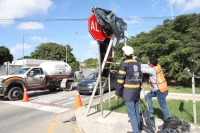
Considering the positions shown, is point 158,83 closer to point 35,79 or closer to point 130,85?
point 130,85

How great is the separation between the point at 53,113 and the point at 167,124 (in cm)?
483

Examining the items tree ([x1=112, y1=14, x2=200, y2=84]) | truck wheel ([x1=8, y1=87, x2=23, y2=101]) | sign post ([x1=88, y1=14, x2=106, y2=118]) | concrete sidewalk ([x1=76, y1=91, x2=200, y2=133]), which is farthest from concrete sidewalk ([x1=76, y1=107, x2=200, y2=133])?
tree ([x1=112, y1=14, x2=200, y2=84])

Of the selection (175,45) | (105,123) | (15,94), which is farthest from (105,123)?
(175,45)

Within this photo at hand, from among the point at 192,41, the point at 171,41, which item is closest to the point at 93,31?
the point at 171,41

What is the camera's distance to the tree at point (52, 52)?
53312 mm

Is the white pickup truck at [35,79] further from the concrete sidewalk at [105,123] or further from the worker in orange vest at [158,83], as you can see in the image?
the worker in orange vest at [158,83]

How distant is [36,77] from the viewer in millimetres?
12695

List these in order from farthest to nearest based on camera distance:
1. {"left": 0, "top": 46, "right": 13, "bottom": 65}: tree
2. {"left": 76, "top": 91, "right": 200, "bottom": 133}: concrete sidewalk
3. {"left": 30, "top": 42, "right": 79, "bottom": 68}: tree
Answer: {"left": 30, "top": 42, "right": 79, "bottom": 68}: tree, {"left": 0, "top": 46, "right": 13, "bottom": 65}: tree, {"left": 76, "top": 91, "right": 200, "bottom": 133}: concrete sidewalk

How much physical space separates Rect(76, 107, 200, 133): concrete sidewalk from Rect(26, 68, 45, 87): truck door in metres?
7.10

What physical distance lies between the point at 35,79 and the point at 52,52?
140ft

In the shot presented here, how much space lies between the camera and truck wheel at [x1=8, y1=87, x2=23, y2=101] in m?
10.9

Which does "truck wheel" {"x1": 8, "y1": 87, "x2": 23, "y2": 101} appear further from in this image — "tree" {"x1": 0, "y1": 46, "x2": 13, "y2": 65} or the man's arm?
"tree" {"x1": 0, "y1": 46, "x2": 13, "y2": 65}

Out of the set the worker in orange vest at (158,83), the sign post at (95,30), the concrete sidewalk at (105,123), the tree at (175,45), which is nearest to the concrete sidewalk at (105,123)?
the concrete sidewalk at (105,123)

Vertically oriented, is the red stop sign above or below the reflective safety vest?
above
